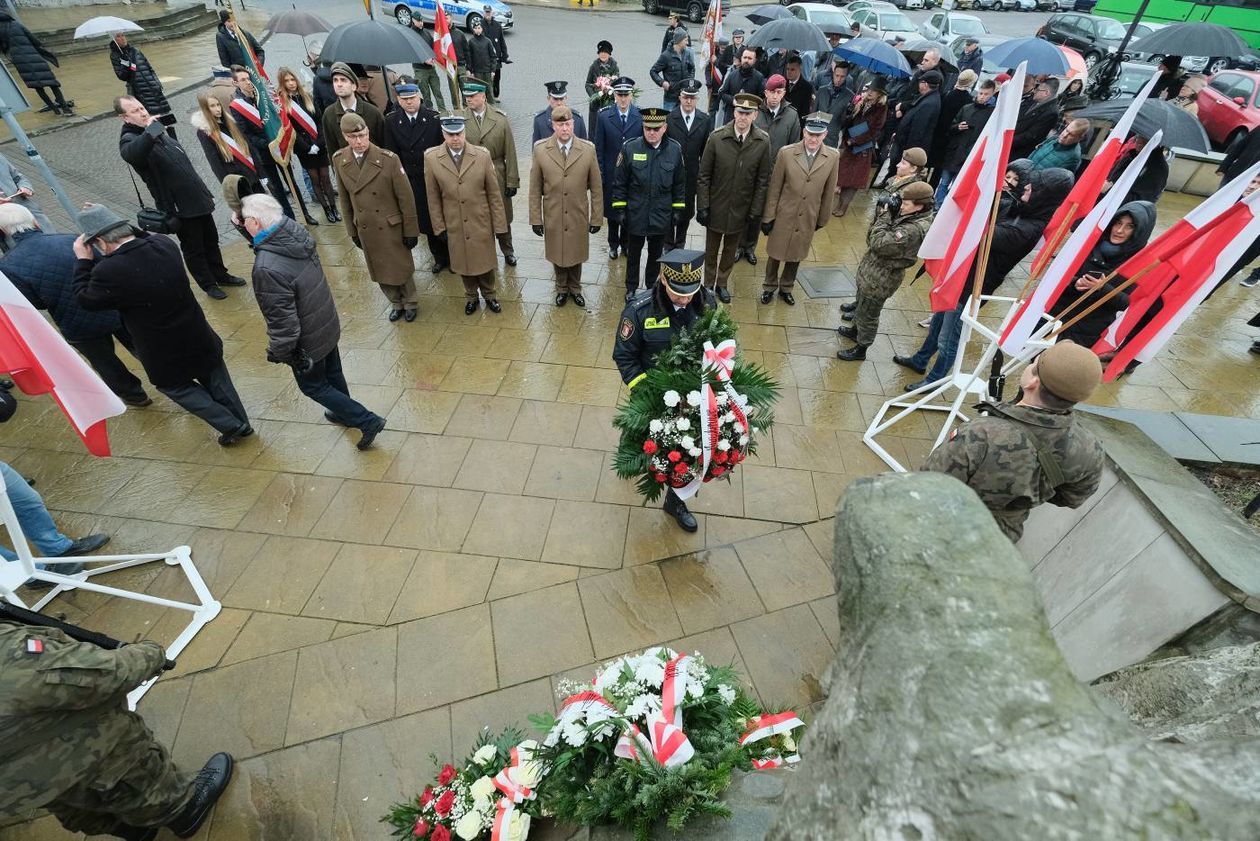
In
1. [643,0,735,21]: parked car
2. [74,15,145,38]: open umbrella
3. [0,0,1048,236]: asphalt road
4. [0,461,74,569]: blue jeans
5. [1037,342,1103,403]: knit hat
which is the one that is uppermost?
[1037,342,1103,403]: knit hat

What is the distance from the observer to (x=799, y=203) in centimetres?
658

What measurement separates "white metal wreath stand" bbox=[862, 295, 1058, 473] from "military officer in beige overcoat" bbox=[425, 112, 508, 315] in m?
4.31

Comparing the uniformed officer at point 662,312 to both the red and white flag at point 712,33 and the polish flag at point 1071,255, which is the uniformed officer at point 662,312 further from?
the red and white flag at point 712,33

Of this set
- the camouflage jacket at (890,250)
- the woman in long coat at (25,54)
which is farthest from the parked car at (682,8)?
the camouflage jacket at (890,250)

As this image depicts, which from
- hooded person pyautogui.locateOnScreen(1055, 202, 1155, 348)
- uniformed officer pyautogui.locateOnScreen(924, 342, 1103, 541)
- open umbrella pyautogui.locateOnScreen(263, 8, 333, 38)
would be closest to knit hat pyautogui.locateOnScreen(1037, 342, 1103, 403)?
uniformed officer pyautogui.locateOnScreen(924, 342, 1103, 541)

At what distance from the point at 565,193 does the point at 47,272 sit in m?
4.34

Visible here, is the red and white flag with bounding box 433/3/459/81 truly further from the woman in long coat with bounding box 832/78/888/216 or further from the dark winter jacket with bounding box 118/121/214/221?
the woman in long coat with bounding box 832/78/888/216

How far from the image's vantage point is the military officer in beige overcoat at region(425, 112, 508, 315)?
6148 mm

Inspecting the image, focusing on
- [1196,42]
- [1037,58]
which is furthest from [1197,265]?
[1196,42]

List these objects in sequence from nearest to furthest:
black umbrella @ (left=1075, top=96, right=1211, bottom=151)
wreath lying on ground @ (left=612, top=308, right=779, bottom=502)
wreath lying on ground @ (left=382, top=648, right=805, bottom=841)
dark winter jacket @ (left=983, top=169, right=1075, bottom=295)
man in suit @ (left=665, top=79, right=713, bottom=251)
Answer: wreath lying on ground @ (left=382, top=648, right=805, bottom=841) < wreath lying on ground @ (left=612, top=308, right=779, bottom=502) < dark winter jacket @ (left=983, top=169, right=1075, bottom=295) < black umbrella @ (left=1075, top=96, right=1211, bottom=151) < man in suit @ (left=665, top=79, right=713, bottom=251)

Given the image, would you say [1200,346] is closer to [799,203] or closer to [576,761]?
[799,203]

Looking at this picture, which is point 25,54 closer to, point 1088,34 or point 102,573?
point 102,573

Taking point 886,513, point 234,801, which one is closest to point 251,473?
point 234,801

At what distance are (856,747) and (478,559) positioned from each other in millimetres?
3605
